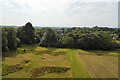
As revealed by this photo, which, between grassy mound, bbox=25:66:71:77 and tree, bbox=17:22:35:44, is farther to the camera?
tree, bbox=17:22:35:44

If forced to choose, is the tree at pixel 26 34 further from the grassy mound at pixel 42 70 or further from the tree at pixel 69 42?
the grassy mound at pixel 42 70

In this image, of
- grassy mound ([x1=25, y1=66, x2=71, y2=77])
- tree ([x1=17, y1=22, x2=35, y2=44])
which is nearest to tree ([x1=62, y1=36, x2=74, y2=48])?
tree ([x1=17, y1=22, x2=35, y2=44])

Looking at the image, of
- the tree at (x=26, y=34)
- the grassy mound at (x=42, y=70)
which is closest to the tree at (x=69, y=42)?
the tree at (x=26, y=34)

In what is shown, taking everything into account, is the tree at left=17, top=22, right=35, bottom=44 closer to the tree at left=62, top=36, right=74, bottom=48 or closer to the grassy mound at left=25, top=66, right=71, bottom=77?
the tree at left=62, top=36, right=74, bottom=48

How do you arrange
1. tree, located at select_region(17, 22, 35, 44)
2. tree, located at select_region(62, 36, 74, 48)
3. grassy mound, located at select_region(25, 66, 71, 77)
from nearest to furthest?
grassy mound, located at select_region(25, 66, 71, 77) < tree, located at select_region(62, 36, 74, 48) < tree, located at select_region(17, 22, 35, 44)

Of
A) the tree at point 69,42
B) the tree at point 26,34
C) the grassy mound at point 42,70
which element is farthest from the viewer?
the tree at point 26,34

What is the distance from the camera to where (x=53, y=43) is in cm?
3241

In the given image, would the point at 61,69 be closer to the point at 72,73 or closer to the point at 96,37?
the point at 72,73

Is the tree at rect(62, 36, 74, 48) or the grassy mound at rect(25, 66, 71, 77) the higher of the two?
the tree at rect(62, 36, 74, 48)

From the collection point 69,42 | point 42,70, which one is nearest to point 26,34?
point 69,42

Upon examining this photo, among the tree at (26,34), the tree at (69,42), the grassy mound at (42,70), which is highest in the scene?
the tree at (26,34)

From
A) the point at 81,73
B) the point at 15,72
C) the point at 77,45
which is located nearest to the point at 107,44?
the point at 77,45

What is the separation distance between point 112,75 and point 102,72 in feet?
4.58

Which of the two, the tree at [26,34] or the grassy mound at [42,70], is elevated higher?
the tree at [26,34]
